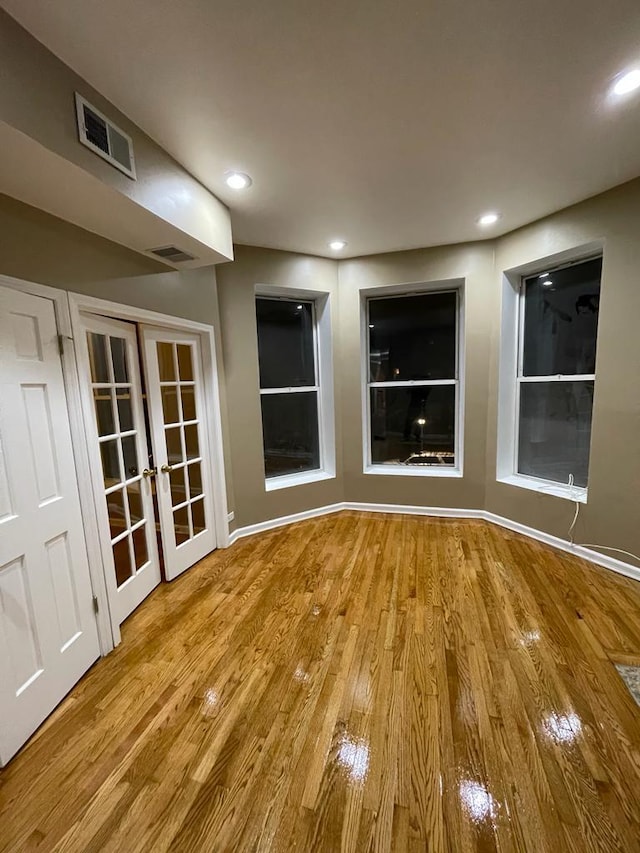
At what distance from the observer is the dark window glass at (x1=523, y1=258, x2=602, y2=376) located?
2727mm

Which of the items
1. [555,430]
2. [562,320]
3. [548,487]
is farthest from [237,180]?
[548,487]

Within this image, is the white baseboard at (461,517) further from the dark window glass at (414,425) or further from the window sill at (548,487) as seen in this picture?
the dark window glass at (414,425)

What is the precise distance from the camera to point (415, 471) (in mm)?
3768

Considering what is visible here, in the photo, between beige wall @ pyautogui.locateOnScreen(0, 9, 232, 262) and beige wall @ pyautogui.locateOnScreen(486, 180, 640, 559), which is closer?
beige wall @ pyautogui.locateOnScreen(0, 9, 232, 262)

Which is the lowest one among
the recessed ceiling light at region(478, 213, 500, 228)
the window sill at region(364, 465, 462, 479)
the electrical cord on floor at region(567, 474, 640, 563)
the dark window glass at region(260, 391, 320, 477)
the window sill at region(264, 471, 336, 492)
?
the electrical cord on floor at region(567, 474, 640, 563)

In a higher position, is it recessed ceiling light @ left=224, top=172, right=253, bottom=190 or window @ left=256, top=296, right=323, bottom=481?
recessed ceiling light @ left=224, top=172, right=253, bottom=190

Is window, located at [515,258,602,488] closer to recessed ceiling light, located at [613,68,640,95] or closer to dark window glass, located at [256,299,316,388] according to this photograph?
recessed ceiling light, located at [613,68,640,95]

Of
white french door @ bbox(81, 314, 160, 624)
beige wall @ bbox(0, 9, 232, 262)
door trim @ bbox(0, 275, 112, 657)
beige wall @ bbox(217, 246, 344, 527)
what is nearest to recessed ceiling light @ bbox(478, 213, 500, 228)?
beige wall @ bbox(217, 246, 344, 527)

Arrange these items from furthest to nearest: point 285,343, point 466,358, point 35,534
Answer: point 285,343 < point 466,358 < point 35,534

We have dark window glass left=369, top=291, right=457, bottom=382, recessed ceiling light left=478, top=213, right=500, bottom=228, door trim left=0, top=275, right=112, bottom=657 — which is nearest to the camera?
door trim left=0, top=275, right=112, bottom=657

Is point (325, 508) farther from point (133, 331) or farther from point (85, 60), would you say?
point (85, 60)

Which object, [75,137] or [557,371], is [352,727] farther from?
[557,371]

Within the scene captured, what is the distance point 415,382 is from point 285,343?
4.78ft

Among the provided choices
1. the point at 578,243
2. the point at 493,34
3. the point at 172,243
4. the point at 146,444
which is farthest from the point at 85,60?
the point at 578,243
